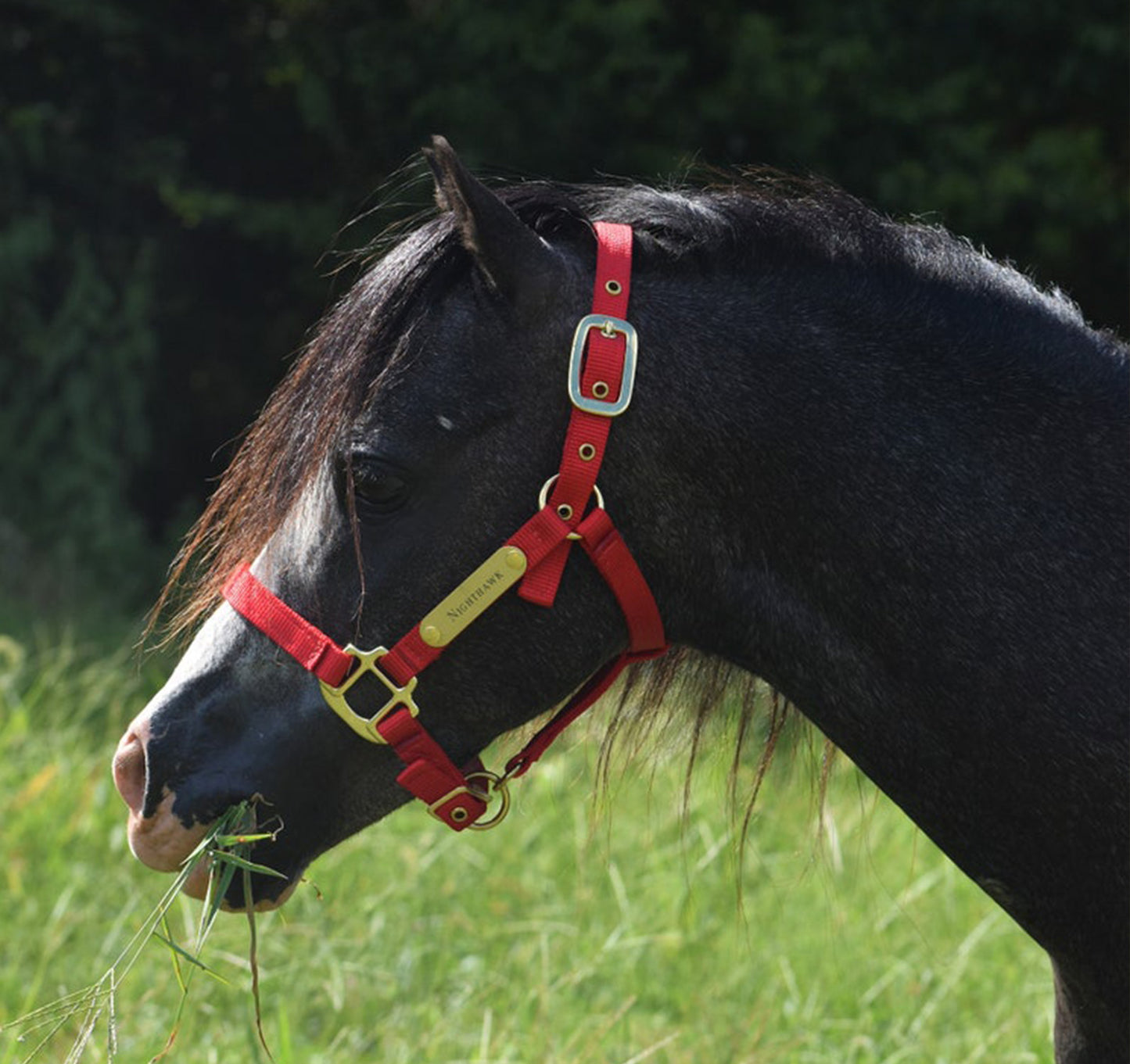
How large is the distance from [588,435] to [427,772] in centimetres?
54

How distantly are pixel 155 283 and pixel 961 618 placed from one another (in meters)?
6.83

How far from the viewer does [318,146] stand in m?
7.91

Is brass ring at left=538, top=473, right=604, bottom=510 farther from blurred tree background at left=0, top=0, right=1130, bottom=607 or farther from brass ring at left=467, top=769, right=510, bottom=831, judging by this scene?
blurred tree background at left=0, top=0, right=1130, bottom=607

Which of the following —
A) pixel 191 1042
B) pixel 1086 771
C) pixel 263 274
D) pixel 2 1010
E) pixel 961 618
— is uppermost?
pixel 961 618

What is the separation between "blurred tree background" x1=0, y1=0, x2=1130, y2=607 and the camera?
6734mm

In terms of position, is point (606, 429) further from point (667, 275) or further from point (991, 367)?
point (991, 367)

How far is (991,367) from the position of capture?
2.03 m

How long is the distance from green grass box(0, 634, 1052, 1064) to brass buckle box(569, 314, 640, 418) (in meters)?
0.77

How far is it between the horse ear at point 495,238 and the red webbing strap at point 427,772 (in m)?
0.62

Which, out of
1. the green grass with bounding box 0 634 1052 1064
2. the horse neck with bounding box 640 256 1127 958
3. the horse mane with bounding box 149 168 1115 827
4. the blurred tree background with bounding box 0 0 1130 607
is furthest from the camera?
the blurred tree background with bounding box 0 0 1130 607

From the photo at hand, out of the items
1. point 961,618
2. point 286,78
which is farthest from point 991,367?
point 286,78

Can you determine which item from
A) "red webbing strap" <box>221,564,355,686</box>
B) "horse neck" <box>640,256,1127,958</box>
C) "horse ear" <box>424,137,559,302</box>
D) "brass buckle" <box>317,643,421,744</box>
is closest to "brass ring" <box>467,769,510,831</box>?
"brass buckle" <box>317,643,421,744</box>

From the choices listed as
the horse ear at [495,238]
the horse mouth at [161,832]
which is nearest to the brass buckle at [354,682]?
the horse mouth at [161,832]

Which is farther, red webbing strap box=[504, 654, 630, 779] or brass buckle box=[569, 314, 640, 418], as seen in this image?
red webbing strap box=[504, 654, 630, 779]
